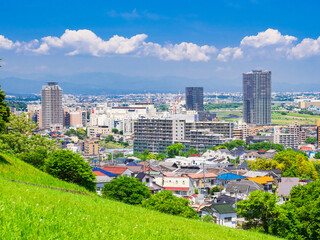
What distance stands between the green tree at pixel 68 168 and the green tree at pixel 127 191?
3.58 m

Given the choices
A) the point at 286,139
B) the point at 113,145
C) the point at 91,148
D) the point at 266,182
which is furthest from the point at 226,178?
the point at 113,145

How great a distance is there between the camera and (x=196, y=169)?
41.0 m

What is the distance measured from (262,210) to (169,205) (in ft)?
11.1

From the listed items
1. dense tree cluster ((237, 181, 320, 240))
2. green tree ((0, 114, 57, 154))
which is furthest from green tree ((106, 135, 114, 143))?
dense tree cluster ((237, 181, 320, 240))

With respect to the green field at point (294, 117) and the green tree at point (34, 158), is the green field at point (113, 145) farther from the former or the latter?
the green tree at point (34, 158)

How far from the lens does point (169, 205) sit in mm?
16750

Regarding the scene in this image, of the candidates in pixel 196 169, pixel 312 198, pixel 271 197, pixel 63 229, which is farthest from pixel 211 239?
pixel 196 169

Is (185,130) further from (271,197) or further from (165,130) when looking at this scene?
(271,197)

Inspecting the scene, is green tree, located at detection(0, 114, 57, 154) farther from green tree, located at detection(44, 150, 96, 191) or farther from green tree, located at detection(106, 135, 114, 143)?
green tree, located at detection(106, 135, 114, 143)

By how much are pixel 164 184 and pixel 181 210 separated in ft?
49.0

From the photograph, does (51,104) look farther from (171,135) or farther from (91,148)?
(171,135)

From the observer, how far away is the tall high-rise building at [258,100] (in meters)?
119

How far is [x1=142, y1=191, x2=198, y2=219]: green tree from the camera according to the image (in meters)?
16.5

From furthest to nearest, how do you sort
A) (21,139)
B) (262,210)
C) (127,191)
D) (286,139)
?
(286,139), (127,191), (21,139), (262,210)
